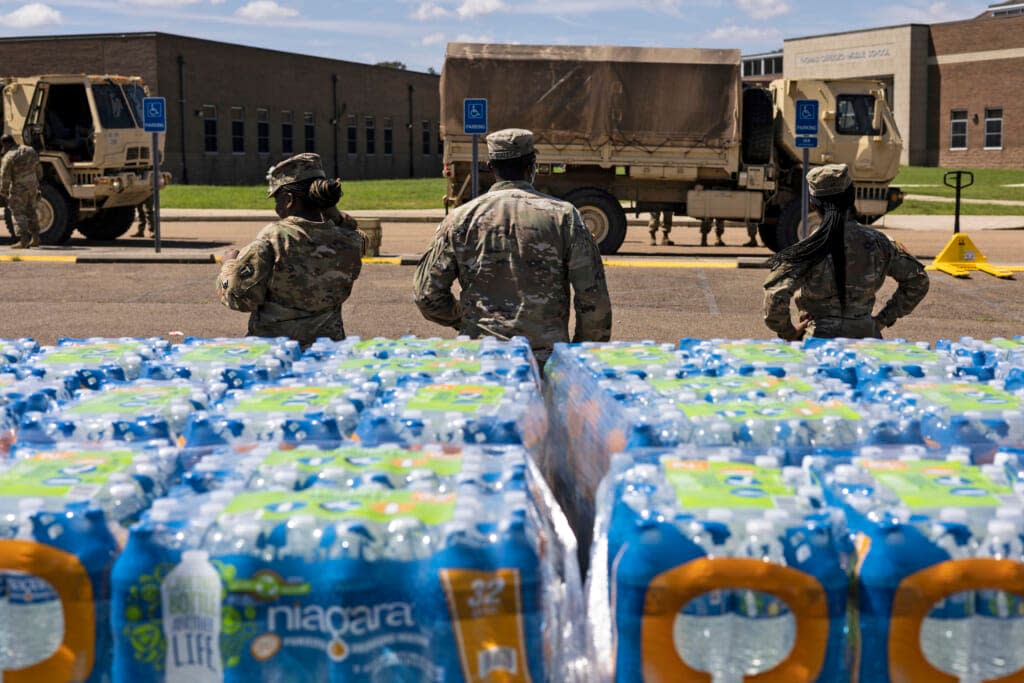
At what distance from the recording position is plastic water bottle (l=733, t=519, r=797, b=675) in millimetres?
2131

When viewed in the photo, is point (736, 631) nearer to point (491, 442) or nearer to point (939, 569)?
point (939, 569)

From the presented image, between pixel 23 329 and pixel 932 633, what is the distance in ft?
40.8

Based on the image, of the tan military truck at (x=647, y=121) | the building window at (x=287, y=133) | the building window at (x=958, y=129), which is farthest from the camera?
the building window at (x=958, y=129)

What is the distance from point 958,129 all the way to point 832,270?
71.6 metres

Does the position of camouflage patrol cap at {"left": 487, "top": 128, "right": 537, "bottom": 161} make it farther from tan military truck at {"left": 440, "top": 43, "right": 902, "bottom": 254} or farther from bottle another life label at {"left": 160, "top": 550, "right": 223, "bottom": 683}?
tan military truck at {"left": 440, "top": 43, "right": 902, "bottom": 254}

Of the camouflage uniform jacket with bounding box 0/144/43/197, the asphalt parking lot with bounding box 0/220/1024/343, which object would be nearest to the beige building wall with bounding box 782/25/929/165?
the asphalt parking lot with bounding box 0/220/1024/343

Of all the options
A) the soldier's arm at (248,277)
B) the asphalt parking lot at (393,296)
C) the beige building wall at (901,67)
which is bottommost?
the asphalt parking lot at (393,296)

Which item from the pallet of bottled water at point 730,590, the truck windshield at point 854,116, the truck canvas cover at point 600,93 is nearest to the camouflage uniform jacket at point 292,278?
the pallet of bottled water at point 730,590

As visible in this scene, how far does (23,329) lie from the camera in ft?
43.7

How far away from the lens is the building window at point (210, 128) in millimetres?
55812

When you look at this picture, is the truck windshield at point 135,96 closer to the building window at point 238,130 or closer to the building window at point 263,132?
the building window at point 238,130

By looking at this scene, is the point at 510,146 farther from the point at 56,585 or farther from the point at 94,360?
the point at 56,585

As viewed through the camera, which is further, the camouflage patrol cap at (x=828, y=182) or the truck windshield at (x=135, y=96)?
the truck windshield at (x=135, y=96)

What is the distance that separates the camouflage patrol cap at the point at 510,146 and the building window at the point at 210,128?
171 ft
